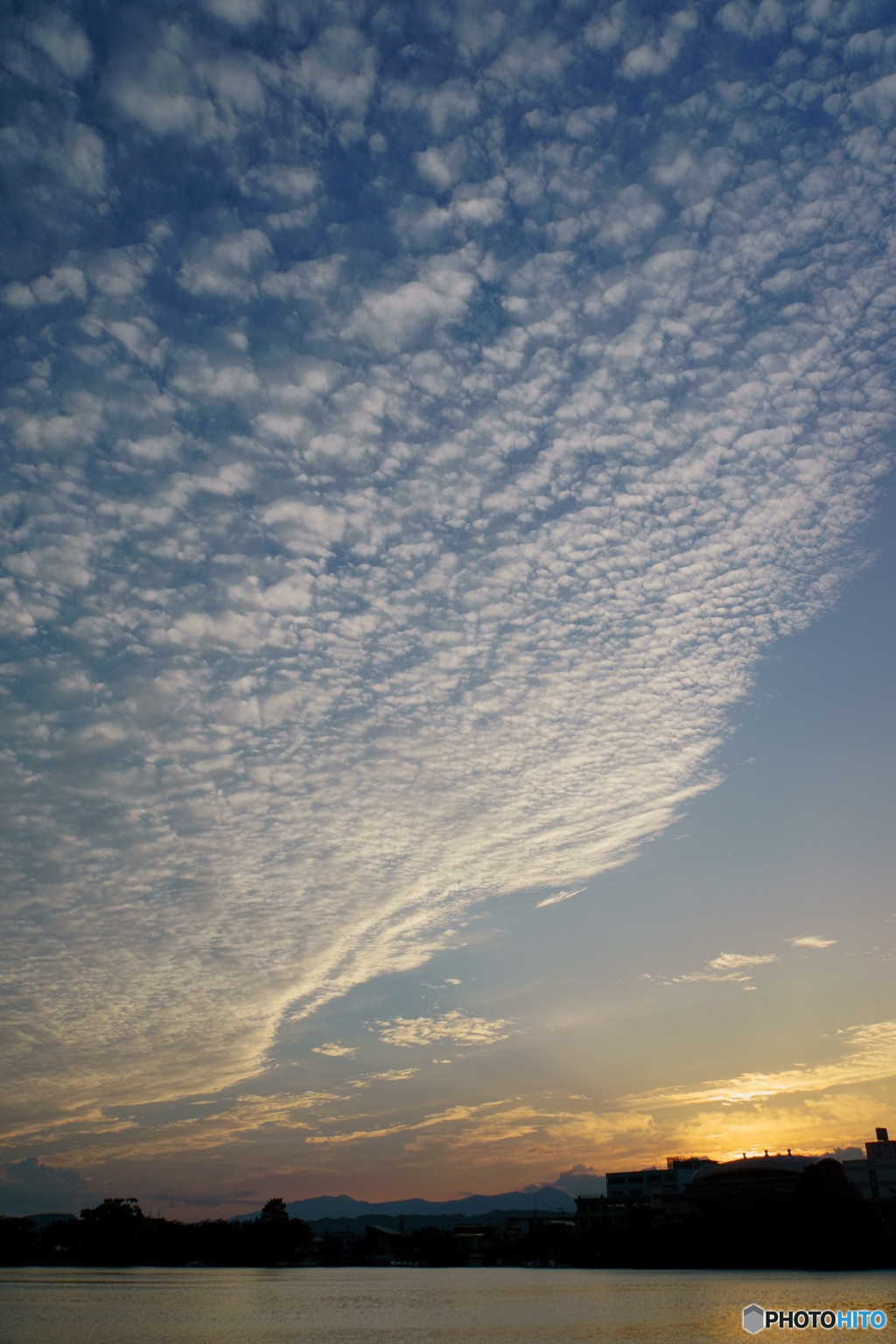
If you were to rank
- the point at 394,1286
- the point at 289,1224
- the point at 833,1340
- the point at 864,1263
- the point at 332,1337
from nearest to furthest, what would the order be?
the point at 833,1340
the point at 332,1337
the point at 864,1263
the point at 394,1286
the point at 289,1224

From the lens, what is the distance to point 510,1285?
116312 millimetres

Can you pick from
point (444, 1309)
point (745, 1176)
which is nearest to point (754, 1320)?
point (444, 1309)

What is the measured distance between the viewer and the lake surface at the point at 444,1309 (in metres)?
59.2

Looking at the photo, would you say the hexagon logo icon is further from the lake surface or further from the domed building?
the domed building

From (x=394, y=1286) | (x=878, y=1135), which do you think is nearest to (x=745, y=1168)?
(x=878, y=1135)

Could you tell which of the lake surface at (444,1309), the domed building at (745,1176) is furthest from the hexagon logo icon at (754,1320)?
the domed building at (745,1176)

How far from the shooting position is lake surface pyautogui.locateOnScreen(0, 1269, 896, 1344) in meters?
59.2

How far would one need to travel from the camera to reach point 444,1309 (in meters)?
82.7

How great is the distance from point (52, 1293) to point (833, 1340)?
308ft

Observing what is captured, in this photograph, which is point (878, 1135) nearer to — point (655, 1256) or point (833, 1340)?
point (655, 1256)

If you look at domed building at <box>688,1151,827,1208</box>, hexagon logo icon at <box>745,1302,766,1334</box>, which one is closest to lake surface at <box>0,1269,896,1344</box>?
hexagon logo icon at <box>745,1302,766,1334</box>

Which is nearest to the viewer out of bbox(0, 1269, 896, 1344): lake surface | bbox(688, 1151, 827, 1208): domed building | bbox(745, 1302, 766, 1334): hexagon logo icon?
bbox(745, 1302, 766, 1334): hexagon logo icon

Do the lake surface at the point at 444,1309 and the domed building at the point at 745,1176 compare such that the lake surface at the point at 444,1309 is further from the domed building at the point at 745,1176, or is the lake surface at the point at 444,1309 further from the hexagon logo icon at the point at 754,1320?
the domed building at the point at 745,1176

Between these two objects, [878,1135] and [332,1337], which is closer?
[332,1337]
